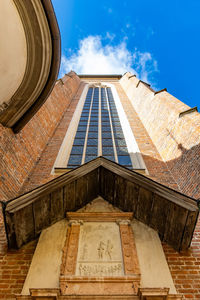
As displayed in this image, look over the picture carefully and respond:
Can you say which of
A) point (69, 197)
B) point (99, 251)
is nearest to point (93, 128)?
point (69, 197)

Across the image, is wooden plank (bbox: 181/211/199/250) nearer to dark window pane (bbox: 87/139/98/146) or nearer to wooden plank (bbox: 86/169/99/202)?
wooden plank (bbox: 86/169/99/202)

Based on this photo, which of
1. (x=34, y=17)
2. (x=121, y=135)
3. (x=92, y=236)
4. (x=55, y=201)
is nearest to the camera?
(x=92, y=236)

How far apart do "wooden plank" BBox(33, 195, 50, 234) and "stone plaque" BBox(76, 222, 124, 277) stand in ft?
2.23

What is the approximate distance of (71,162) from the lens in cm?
721

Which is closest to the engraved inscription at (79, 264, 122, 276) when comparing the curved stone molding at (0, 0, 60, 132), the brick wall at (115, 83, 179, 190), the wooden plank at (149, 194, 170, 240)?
Result: the wooden plank at (149, 194, 170, 240)

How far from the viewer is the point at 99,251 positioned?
352cm

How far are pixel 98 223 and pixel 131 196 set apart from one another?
807 millimetres

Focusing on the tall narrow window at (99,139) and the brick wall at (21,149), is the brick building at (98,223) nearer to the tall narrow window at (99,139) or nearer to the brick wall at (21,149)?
the brick wall at (21,149)

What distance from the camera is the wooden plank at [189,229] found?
11.6 ft

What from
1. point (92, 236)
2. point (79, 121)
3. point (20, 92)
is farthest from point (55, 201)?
point (79, 121)

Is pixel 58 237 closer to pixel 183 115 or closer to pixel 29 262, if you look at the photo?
pixel 29 262

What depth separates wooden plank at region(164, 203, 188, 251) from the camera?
3632 mm

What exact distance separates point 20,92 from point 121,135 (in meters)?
5.27

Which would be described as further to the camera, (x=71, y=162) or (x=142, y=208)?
(x=71, y=162)
